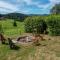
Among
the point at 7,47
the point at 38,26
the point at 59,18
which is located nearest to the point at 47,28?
the point at 38,26

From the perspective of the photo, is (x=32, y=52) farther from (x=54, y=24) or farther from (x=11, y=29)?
(x=11, y=29)

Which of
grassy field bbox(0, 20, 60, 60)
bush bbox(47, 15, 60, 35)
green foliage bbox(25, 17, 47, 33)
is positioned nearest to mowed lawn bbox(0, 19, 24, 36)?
green foliage bbox(25, 17, 47, 33)

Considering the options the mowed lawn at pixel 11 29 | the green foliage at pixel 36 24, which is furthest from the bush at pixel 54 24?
the mowed lawn at pixel 11 29

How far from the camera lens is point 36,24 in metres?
21.9

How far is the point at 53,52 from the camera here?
13.6m

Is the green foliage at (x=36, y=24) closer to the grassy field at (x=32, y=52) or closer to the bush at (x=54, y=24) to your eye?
the bush at (x=54, y=24)

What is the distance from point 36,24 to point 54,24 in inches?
96.2

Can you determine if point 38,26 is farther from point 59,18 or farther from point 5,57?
point 5,57

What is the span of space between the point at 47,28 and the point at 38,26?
1018 mm

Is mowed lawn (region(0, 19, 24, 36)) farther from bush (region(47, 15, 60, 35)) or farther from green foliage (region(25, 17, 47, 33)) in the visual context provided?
bush (region(47, 15, 60, 35))

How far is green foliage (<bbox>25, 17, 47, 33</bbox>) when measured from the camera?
71.5 ft

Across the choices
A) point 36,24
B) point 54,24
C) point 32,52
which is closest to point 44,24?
point 36,24

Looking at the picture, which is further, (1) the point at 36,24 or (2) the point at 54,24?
(1) the point at 36,24

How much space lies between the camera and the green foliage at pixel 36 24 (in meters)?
21.8
